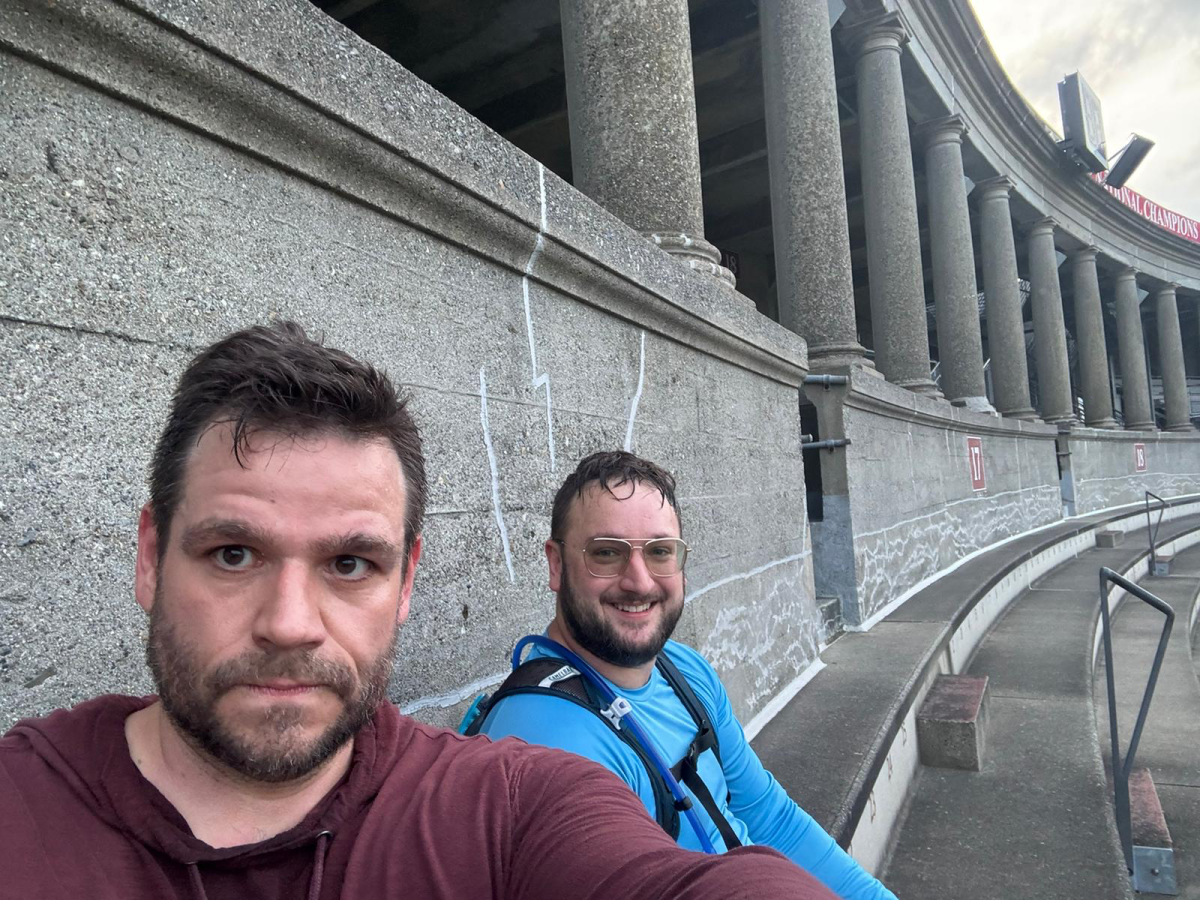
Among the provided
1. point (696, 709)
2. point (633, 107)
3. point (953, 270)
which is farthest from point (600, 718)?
point (953, 270)

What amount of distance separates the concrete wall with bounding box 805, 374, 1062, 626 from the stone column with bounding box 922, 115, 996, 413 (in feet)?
2.51

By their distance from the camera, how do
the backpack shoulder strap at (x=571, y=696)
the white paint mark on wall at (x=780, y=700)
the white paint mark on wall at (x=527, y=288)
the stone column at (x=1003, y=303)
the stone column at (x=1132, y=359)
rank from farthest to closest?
the stone column at (x=1132, y=359), the stone column at (x=1003, y=303), the white paint mark on wall at (x=780, y=700), the white paint mark on wall at (x=527, y=288), the backpack shoulder strap at (x=571, y=696)

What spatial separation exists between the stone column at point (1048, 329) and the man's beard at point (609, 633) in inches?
695

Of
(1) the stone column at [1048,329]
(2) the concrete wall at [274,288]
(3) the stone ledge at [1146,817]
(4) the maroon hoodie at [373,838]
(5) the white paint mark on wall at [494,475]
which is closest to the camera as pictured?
(4) the maroon hoodie at [373,838]

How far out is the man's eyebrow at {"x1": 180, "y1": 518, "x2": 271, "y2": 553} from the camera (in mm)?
1008

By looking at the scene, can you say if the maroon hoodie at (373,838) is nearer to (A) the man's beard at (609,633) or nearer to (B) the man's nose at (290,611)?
(B) the man's nose at (290,611)

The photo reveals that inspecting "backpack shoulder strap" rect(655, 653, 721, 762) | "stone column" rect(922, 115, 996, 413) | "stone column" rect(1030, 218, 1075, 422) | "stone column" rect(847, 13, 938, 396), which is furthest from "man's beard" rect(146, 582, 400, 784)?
"stone column" rect(1030, 218, 1075, 422)

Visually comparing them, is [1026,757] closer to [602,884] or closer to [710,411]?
[710,411]

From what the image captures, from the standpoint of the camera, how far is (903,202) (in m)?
10.5

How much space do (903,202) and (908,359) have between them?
2092mm

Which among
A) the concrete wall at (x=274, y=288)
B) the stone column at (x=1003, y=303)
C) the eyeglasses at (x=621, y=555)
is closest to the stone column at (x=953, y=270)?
the stone column at (x=1003, y=303)

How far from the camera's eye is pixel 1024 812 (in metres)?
3.91

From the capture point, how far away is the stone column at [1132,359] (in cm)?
2173

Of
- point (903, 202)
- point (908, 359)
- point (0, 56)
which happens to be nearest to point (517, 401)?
point (0, 56)
